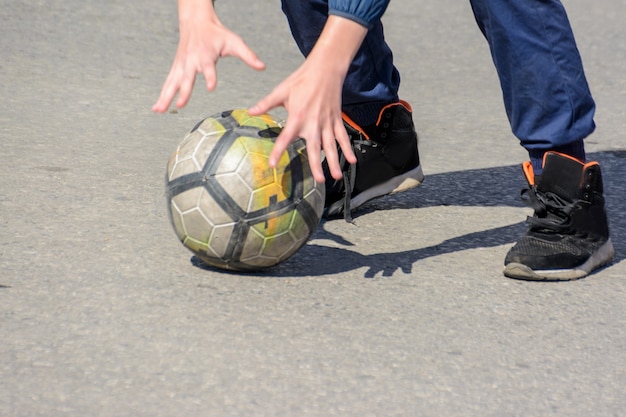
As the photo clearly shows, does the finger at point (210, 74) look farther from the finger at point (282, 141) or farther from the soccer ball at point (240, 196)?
the soccer ball at point (240, 196)

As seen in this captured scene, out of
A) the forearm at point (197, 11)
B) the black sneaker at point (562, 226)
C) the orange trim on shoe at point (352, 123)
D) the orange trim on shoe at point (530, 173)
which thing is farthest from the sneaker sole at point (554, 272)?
the forearm at point (197, 11)

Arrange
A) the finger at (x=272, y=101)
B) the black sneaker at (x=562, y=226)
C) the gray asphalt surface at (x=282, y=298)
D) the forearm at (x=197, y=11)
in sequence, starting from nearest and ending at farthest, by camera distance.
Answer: the gray asphalt surface at (x=282, y=298) → the finger at (x=272, y=101) → the forearm at (x=197, y=11) → the black sneaker at (x=562, y=226)

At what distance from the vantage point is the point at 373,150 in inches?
165

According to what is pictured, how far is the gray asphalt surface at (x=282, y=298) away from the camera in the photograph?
2666 millimetres

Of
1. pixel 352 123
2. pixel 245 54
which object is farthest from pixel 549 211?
pixel 245 54

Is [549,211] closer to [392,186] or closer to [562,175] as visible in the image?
[562,175]

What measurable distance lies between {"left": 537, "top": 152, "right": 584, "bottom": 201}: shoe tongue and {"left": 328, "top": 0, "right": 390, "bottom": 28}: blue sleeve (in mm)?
932

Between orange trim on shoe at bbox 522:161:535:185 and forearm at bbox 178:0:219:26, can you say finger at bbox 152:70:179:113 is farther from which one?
orange trim on shoe at bbox 522:161:535:185

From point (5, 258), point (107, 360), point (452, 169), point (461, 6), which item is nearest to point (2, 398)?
point (107, 360)

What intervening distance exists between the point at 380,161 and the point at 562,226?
2.79 feet

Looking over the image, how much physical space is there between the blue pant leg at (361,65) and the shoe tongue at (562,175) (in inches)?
31.9

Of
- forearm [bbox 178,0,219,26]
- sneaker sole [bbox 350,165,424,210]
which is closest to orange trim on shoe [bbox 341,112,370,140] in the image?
sneaker sole [bbox 350,165,424,210]

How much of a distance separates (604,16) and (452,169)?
394 centimetres

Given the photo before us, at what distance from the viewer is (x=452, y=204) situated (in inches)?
172
